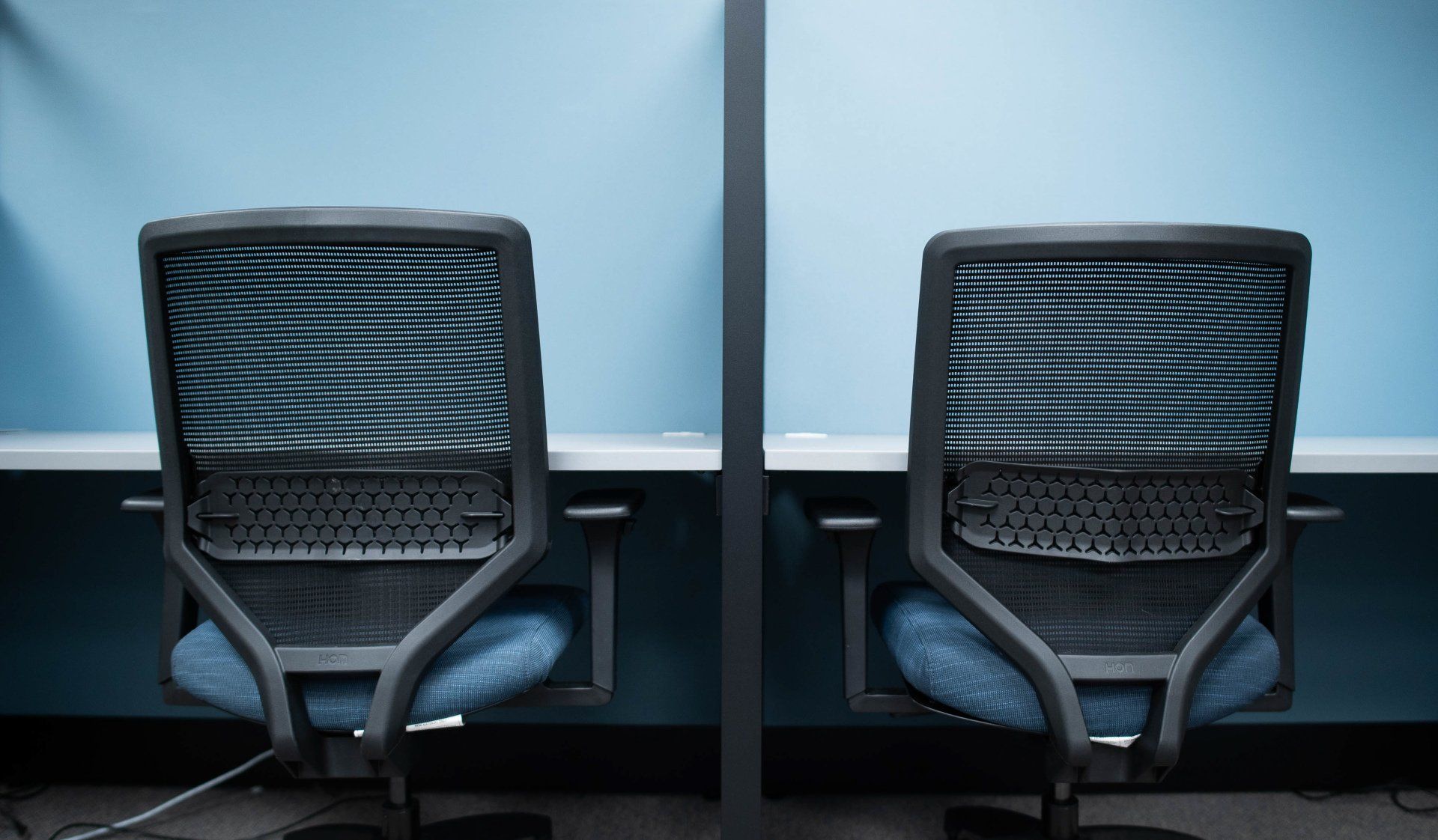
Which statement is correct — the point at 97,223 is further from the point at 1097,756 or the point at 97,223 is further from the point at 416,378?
the point at 1097,756

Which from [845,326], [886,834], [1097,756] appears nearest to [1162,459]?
[1097,756]

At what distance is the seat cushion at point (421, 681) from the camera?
2.34 feet

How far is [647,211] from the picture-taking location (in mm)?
1303

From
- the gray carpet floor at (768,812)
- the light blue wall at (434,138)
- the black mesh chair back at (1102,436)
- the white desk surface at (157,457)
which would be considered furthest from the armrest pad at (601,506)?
the gray carpet floor at (768,812)

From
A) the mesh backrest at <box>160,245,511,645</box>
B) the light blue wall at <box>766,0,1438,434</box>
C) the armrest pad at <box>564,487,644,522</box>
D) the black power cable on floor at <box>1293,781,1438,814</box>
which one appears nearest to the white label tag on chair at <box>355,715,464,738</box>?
the mesh backrest at <box>160,245,511,645</box>

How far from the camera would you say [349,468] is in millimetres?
705

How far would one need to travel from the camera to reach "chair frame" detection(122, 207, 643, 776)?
2.11 ft

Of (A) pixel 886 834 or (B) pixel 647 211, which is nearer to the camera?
(A) pixel 886 834

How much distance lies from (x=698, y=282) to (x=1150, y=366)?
808mm

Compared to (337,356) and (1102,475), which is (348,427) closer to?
(337,356)

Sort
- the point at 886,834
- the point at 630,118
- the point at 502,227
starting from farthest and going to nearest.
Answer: the point at 630,118, the point at 886,834, the point at 502,227

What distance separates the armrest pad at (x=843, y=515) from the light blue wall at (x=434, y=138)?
0.47m

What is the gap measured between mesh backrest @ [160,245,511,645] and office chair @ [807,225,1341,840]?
1.56 feet

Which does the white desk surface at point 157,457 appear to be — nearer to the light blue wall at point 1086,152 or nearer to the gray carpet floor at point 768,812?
the light blue wall at point 1086,152
